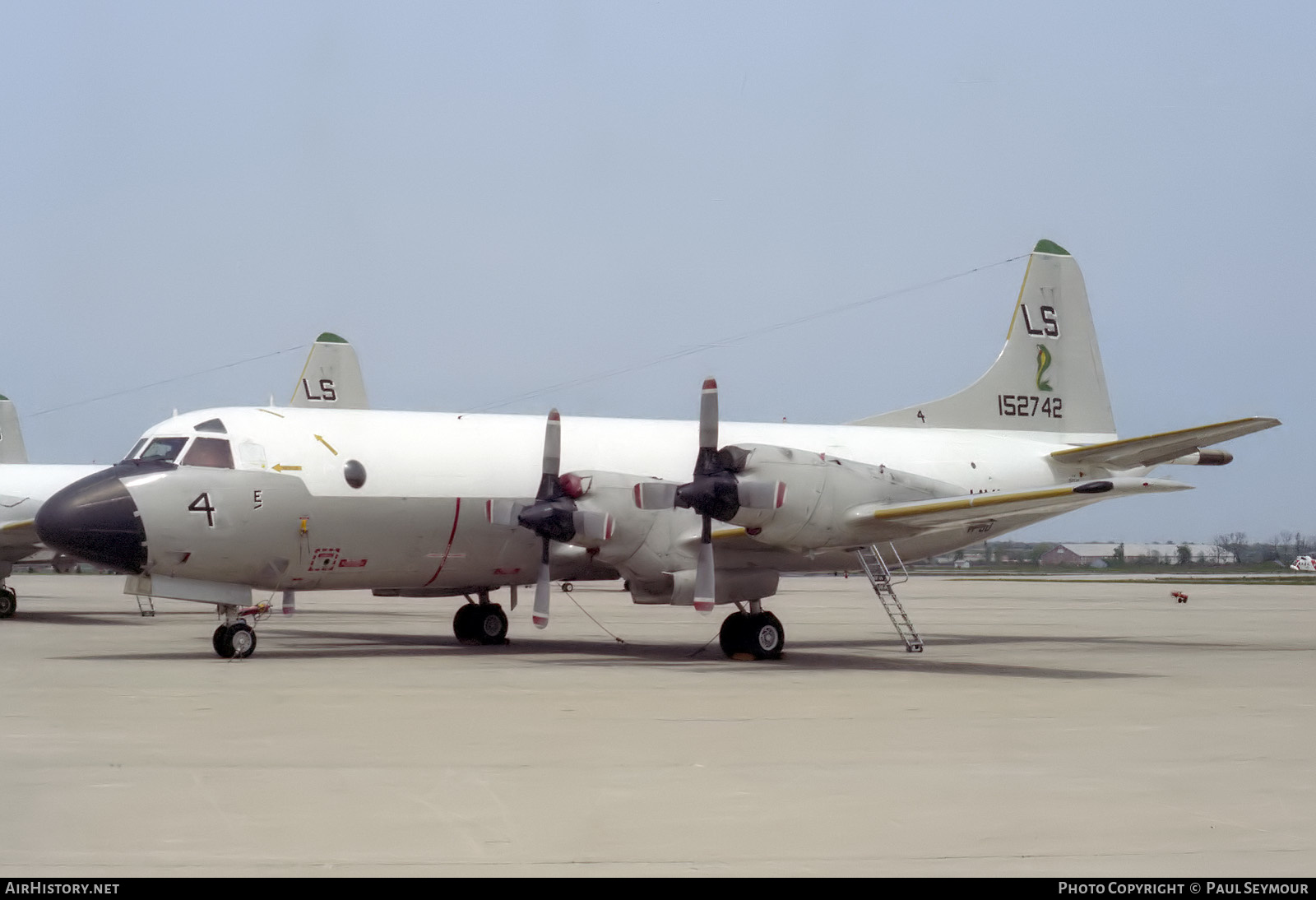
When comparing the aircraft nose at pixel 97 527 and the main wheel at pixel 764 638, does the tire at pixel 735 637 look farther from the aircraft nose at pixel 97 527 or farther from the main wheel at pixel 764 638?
the aircraft nose at pixel 97 527

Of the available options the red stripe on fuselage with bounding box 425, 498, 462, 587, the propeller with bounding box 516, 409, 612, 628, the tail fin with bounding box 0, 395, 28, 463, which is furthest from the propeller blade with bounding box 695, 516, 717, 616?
the tail fin with bounding box 0, 395, 28, 463

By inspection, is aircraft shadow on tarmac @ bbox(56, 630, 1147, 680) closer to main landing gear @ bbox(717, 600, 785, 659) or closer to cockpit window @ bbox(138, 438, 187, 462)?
main landing gear @ bbox(717, 600, 785, 659)

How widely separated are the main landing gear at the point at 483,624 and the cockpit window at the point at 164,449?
644 centimetres

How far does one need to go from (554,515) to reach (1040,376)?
11.4m

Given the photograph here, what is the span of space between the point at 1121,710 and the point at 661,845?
819 cm

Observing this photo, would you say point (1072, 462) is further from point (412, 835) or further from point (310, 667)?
point (412, 835)

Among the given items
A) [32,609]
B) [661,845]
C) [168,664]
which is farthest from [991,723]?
[32,609]

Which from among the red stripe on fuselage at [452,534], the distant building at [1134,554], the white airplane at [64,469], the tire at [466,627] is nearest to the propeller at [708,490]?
the red stripe on fuselage at [452,534]

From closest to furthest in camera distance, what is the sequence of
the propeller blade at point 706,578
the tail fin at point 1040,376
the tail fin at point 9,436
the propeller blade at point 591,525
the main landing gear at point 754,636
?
the propeller blade at point 706,578 < the propeller blade at point 591,525 < the main landing gear at point 754,636 < the tail fin at point 1040,376 < the tail fin at point 9,436

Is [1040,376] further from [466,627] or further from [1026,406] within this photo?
[466,627]

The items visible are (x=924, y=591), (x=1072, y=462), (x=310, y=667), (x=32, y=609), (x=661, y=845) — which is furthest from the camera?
(x=924, y=591)

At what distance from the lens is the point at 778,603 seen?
158 ft

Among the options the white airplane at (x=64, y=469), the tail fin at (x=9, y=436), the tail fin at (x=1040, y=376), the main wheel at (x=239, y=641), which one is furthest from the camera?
the tail fin at (x=9, y=436)

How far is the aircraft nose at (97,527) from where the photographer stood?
60.7ft
